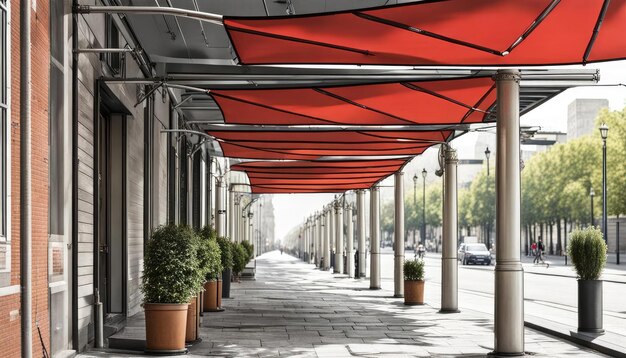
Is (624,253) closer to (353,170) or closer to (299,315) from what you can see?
(353,170)

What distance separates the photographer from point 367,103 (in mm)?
16953

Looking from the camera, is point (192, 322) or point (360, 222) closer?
point (192, 322)

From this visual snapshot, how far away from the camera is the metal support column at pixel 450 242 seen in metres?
21.6

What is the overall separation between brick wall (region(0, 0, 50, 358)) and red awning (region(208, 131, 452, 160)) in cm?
1061

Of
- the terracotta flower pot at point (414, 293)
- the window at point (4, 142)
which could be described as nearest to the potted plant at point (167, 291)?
the window at point (4, 142)

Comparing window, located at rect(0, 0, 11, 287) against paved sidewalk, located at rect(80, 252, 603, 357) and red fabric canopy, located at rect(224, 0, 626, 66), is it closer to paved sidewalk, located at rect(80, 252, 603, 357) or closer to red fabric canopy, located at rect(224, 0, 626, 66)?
red fabric canopy, located at rect(224, 0, 626, 66)

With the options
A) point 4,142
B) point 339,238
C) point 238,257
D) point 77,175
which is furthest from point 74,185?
point 339,238

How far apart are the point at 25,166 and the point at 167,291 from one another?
4259mm

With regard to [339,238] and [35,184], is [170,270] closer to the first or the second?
[35,184]

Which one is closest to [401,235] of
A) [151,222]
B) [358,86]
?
[151,222]

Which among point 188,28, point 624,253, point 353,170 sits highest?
point 188,28

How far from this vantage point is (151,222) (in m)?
21.4

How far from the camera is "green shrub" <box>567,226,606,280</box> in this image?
15.9 m

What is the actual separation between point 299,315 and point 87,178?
7.82 metres
